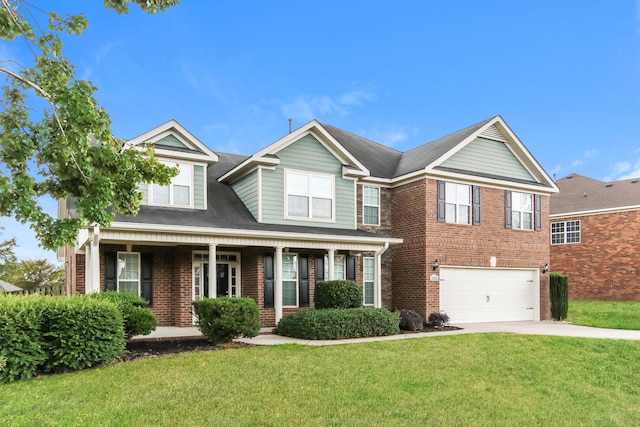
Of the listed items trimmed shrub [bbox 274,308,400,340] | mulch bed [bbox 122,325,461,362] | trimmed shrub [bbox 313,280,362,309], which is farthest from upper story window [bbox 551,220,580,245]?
mulch bed [bbox 122,325,461,362]

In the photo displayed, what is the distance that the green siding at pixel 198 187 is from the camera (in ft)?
52.7

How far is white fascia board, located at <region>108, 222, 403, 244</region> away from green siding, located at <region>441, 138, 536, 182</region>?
4.19 meters

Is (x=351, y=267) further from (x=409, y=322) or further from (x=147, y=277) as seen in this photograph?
(x=147, y=277)

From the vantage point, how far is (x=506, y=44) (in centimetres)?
1870

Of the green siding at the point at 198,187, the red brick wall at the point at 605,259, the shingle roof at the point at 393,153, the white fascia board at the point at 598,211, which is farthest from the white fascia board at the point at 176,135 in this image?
the red brick wall at the point at 605,259

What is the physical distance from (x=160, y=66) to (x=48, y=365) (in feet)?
21.0

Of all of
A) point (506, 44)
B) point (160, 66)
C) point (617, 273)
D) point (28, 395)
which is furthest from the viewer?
point (617, 273)

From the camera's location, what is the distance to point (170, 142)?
51.4ft

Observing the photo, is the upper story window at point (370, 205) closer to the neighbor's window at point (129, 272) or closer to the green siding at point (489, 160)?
the green siding at point (489, 160)

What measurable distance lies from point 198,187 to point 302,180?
3.34 metres

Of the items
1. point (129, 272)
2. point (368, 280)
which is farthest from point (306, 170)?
point (129, 272)

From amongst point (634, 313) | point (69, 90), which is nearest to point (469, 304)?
point (634, 313)

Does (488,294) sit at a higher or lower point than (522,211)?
lower

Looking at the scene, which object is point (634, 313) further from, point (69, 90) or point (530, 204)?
point (69, 90)
